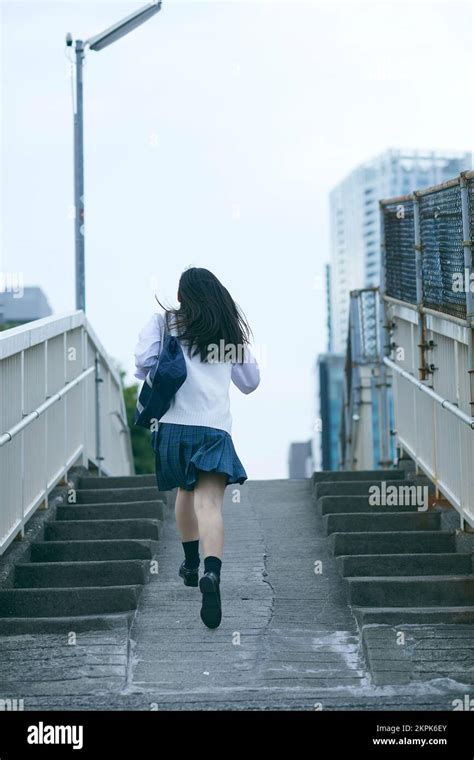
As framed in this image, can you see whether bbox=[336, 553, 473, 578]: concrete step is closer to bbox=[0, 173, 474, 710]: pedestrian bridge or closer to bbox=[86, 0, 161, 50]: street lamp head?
bbox=[0, 173, 474, 710]: pedestrian bridge

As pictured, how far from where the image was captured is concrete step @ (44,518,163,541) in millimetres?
7484

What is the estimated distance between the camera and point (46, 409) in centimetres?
779

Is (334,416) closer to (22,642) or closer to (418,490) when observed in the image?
(418,490)

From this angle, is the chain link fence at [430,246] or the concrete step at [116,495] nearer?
the chain link fence at [430,246]

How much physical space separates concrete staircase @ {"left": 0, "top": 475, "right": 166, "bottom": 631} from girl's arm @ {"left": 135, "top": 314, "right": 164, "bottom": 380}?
108 cm

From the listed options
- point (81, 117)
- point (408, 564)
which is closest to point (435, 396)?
point (408, 564)

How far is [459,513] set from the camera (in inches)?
289

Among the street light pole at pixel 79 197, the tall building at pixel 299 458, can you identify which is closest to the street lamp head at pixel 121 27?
the street light pole at pixel 79 197

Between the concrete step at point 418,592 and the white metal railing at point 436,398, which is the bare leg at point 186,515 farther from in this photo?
the white metal railing at point 436,398

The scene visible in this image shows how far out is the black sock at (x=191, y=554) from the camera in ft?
21.0

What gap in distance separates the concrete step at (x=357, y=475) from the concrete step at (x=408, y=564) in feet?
6.60

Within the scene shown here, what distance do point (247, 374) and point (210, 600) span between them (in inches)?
44.5
